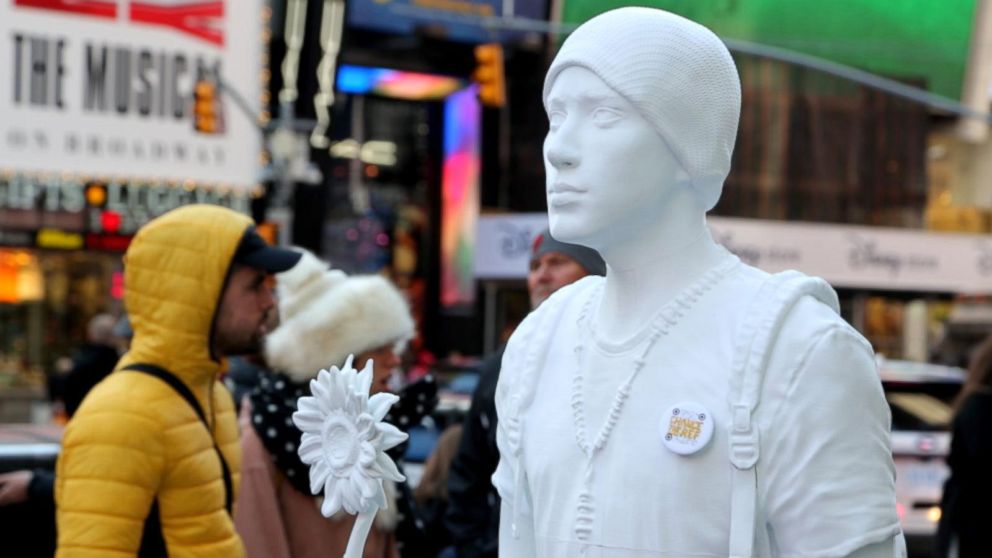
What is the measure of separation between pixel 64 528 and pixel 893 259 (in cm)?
2678

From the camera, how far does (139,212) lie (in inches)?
925

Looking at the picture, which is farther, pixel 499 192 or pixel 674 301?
pixel 499 192

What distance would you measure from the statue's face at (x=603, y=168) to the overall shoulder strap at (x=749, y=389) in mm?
246

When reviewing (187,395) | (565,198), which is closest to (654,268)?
(565,198)

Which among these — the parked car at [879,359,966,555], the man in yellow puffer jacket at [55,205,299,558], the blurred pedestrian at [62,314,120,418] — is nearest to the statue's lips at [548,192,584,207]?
the man in yellow puffer jacket at [55,205,299,558]

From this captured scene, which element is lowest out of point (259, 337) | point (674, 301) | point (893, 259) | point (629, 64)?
point (893, 259)

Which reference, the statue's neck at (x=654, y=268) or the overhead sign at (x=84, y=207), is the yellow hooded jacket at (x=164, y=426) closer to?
the statue's neck at (x=654, y=268)

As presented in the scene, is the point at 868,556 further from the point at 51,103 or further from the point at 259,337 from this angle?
the point at 51,103

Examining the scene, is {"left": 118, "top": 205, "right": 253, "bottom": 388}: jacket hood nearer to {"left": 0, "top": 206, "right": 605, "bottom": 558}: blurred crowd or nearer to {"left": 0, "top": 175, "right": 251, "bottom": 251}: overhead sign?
{"left": 0, "top": 206, "right": 605, "bottom": 558}: blurred crowd

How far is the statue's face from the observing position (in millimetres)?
2443

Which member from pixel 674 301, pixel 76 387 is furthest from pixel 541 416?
pixel 76 387

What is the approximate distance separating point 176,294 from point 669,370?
213 cm

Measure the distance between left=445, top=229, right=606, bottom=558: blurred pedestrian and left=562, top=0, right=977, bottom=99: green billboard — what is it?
24.0 meters

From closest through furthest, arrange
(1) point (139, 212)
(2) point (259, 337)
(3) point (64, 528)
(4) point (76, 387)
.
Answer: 1. (3) point (64, 528)
2. (2) point (259, 337)
3. (4) point (76, 387)
4. (1) point (139, 212)
